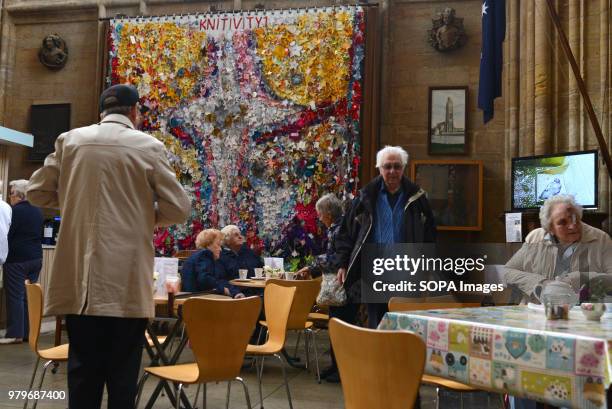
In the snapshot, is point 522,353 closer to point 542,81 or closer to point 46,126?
point 542,81

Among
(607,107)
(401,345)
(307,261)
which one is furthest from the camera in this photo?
(307,261)

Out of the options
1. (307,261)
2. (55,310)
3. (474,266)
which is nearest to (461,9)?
(307,261)

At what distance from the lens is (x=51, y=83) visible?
10.0 m

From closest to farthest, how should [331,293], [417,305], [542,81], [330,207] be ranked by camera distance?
[417,305]
[331,293]
[330,207]
[542,81]

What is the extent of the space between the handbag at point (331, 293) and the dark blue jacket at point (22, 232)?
3253 mm

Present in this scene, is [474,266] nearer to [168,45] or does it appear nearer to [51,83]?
[168,45]

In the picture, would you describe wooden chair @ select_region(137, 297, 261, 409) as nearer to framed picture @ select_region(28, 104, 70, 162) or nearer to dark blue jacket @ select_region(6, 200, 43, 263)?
dark blue jacket @ select_region(6, 200, 43, 263)

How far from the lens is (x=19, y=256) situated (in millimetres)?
6543

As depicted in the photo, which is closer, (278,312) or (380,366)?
(380,366)

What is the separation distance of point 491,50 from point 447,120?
1.86 metres

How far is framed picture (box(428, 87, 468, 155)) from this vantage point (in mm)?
8500

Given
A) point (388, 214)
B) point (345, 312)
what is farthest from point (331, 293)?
point (388, 214)

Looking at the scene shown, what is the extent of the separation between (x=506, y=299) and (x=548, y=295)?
1.73m

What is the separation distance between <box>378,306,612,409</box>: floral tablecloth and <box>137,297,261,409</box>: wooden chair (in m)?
0.89
